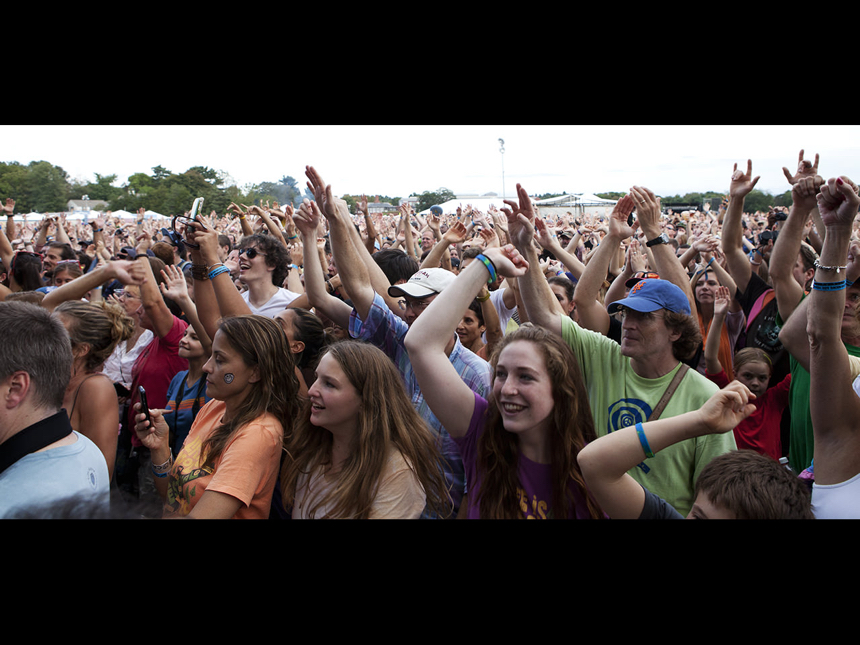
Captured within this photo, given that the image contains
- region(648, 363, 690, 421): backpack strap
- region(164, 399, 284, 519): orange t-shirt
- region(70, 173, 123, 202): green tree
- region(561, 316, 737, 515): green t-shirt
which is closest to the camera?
region(164, 399, 284, 519): orange t-shirt

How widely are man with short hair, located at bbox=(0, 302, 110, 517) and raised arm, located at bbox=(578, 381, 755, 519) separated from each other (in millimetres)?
1404

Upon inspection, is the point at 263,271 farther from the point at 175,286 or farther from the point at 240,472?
the point at 240,472

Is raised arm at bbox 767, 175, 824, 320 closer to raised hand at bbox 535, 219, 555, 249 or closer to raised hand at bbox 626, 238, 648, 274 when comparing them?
raised hand at bbox 535, 219, 555, 249

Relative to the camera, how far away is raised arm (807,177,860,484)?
80.4 inches

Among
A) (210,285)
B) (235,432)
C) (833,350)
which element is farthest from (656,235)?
(210,285)

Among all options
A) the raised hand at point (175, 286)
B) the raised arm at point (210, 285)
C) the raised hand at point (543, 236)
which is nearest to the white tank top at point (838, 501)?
the raised hand at point (543, 236)

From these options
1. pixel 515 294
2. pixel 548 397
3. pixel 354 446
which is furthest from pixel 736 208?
pixel 354 446

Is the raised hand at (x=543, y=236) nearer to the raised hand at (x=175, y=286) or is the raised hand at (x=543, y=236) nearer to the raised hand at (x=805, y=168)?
the raised hand at (x=805, y=168)

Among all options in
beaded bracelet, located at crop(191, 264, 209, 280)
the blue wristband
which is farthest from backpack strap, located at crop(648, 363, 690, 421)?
beaded bracelet, located at crop(191, 264, 209, 280)

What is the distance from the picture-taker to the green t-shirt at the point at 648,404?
2.38 meters

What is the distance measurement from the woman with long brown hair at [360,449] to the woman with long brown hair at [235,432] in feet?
0.42

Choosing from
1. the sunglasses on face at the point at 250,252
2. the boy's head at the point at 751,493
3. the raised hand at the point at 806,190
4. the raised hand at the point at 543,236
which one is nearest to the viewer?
the boy's head at the point at 751,493
